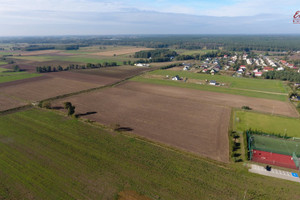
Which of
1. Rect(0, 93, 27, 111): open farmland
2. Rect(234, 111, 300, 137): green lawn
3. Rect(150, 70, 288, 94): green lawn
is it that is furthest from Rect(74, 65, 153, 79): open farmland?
Rect(234, 111, 300, 137): green lawn

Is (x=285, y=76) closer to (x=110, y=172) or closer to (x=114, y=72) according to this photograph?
(x=114, y=72)

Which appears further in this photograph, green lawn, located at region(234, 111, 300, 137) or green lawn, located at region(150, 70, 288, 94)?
green lawn, located at region(150, 70, 288, 94)

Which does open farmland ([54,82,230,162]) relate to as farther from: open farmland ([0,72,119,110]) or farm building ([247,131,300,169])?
open farmland ([0,72,119,110])

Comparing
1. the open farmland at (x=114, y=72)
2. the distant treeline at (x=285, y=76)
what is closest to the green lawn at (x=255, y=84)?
the distant treeline at (x=285, y=76)

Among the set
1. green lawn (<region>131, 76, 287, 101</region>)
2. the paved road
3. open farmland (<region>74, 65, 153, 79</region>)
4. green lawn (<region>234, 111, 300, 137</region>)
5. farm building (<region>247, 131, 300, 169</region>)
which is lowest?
the paved road

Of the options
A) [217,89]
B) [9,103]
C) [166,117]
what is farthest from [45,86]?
[217,89]

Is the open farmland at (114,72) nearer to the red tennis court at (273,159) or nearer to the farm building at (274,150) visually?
the farm building at (274,150)

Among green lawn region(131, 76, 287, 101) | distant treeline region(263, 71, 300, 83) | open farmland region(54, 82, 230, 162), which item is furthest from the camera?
distant treeline region(263, 71, 300, 83)

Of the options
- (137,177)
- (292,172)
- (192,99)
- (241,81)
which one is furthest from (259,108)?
(137,177)
